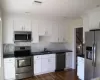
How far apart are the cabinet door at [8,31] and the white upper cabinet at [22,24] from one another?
0.20 m

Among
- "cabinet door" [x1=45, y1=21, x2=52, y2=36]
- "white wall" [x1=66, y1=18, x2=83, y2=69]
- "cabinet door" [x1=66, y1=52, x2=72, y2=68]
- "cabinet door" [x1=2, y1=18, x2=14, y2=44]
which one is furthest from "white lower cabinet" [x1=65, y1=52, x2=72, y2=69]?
"cabinet door" [x1=2, y1=18, x2=14, y2=44]

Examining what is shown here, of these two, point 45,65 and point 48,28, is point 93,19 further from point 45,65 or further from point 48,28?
point 45,65

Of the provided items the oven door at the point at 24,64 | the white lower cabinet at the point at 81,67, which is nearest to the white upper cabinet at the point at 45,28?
the oven door at the point at 24,64

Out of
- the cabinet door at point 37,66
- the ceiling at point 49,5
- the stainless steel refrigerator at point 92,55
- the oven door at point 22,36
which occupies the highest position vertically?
the ceiling at point 49,5

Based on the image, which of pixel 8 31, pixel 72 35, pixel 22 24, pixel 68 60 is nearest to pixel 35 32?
pixel 22 24

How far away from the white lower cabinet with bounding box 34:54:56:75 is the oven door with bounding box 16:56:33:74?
24 centimetres

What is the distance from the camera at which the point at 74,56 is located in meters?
6.04

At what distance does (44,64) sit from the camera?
513 cm

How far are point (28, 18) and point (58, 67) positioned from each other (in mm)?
2776

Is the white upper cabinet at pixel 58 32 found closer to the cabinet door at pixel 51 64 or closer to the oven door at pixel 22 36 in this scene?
the cabinet door at pixel 51 64

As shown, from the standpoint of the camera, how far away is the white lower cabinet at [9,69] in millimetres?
4258

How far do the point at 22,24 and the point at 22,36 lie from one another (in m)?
0.53

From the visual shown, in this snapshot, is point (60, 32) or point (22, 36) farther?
point (60, 32)

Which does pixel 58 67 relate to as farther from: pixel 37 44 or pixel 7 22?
pixel 7 22
